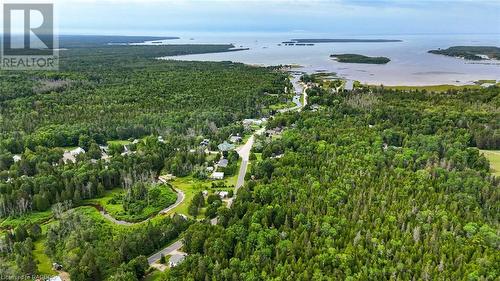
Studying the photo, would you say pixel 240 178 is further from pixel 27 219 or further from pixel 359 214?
pixel 27 219

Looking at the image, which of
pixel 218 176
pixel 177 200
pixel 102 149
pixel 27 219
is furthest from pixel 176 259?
pixel 102 149

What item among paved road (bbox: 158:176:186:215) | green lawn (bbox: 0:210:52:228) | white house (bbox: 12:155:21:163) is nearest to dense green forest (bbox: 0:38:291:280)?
green lawn (bbox: 0:210:52:228)

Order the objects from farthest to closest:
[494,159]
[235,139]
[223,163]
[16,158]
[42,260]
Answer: [235,139] < [494,159] < [223,163] < [16,158] < [42,260]

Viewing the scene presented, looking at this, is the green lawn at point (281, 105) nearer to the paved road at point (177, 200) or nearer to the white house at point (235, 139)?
the white house at point (235, 139)

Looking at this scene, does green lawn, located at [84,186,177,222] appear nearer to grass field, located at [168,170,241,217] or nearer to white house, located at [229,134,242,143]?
grass field, located at [168,170,241,217]

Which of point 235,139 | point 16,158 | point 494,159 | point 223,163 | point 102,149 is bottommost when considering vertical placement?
point 16,158

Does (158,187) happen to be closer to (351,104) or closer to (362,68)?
(351,104)

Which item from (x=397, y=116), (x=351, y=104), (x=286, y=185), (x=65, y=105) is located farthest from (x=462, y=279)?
(x=65, y=105)
